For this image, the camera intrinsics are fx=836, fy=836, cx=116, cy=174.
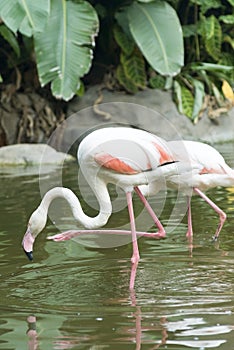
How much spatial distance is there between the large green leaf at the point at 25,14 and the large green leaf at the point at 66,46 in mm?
835

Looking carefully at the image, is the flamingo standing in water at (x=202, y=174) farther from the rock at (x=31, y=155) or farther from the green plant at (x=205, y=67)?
the green plant at (x=205, y=67)

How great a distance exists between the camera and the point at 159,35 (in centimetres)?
1098

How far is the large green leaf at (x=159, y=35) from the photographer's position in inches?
426

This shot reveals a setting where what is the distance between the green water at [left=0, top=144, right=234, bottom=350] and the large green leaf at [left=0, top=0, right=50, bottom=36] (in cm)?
345

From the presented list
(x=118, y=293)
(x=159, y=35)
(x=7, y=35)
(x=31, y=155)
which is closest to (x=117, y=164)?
(x=118, y=293)

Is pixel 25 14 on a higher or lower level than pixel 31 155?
higher

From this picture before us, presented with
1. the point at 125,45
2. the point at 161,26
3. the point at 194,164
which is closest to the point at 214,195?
the point at 194,164

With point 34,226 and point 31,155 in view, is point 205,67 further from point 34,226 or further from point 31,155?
point 34,226

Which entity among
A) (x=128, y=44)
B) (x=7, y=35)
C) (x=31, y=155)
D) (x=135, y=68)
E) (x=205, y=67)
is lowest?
(x=31, y=155)

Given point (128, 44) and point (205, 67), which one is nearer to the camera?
point (128, 44)

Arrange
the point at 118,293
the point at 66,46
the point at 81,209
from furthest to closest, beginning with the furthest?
the point at 66,46
the point at 81,209
the point at 118,293

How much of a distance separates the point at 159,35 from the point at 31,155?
230 centimetres

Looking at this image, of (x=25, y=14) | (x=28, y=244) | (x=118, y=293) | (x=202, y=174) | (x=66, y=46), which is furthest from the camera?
(x=66, y=46)

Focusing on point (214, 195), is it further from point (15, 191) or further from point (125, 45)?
point (125, 45)
